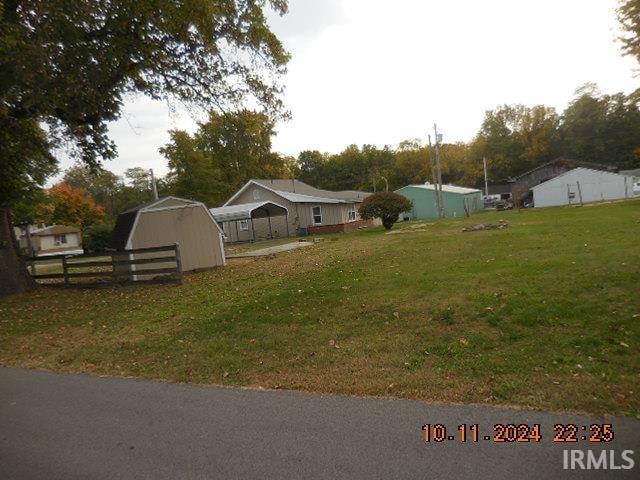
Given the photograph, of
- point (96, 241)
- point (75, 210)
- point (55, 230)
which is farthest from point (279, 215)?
point (55, 230)

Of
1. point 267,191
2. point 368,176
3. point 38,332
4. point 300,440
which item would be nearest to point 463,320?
point 300,440

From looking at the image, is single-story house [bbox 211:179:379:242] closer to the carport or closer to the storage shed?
the carport

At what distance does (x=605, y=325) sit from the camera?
561 centimetres

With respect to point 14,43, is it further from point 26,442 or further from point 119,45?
point 26,442

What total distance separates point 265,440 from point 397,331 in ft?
10.5

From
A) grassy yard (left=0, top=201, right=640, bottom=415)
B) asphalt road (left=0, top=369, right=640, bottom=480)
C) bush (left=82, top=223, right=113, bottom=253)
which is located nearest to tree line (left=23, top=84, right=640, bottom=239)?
bush (left=82, top=223, right=113, bottom=253)

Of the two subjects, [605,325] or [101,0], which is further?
[101,0]

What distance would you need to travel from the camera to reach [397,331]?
6.40m

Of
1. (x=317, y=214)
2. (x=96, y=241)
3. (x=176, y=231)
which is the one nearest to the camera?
(x=176, y=231)

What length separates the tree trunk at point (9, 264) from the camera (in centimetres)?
1344

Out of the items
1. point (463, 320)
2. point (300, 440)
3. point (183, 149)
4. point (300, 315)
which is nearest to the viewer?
point (300, 440)

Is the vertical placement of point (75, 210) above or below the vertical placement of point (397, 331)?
above

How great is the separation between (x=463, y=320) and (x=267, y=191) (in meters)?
34.2

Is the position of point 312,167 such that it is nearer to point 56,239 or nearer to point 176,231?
point 56,239
